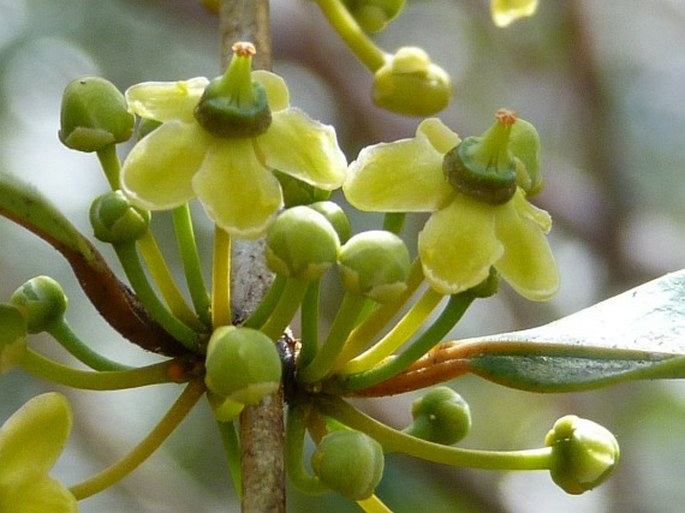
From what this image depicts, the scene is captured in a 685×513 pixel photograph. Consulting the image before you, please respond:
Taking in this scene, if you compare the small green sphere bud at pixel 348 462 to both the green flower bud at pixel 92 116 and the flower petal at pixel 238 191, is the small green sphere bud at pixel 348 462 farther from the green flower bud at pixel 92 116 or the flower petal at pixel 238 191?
the green flower bud at pixel 92 116

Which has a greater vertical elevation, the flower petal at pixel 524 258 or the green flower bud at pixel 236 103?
the green flower bud at pixel 236 103

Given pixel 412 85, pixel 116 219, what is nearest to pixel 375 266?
pixel 116 219

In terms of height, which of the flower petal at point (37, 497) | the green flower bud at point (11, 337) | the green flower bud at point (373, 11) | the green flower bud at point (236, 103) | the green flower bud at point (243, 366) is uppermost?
the green flower bud at point (373, 11)

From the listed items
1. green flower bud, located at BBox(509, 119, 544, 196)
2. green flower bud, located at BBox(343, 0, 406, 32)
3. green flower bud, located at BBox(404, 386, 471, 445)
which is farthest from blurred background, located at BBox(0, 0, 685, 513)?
green flower bud, located at BBox(509, 119, 544, 196)

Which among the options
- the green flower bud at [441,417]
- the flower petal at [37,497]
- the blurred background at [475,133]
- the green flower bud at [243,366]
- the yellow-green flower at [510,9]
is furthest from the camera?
the blurred background at [475,133]

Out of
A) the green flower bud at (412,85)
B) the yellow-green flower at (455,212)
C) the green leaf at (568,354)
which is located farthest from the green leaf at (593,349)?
the green flower bud at (412,85)
